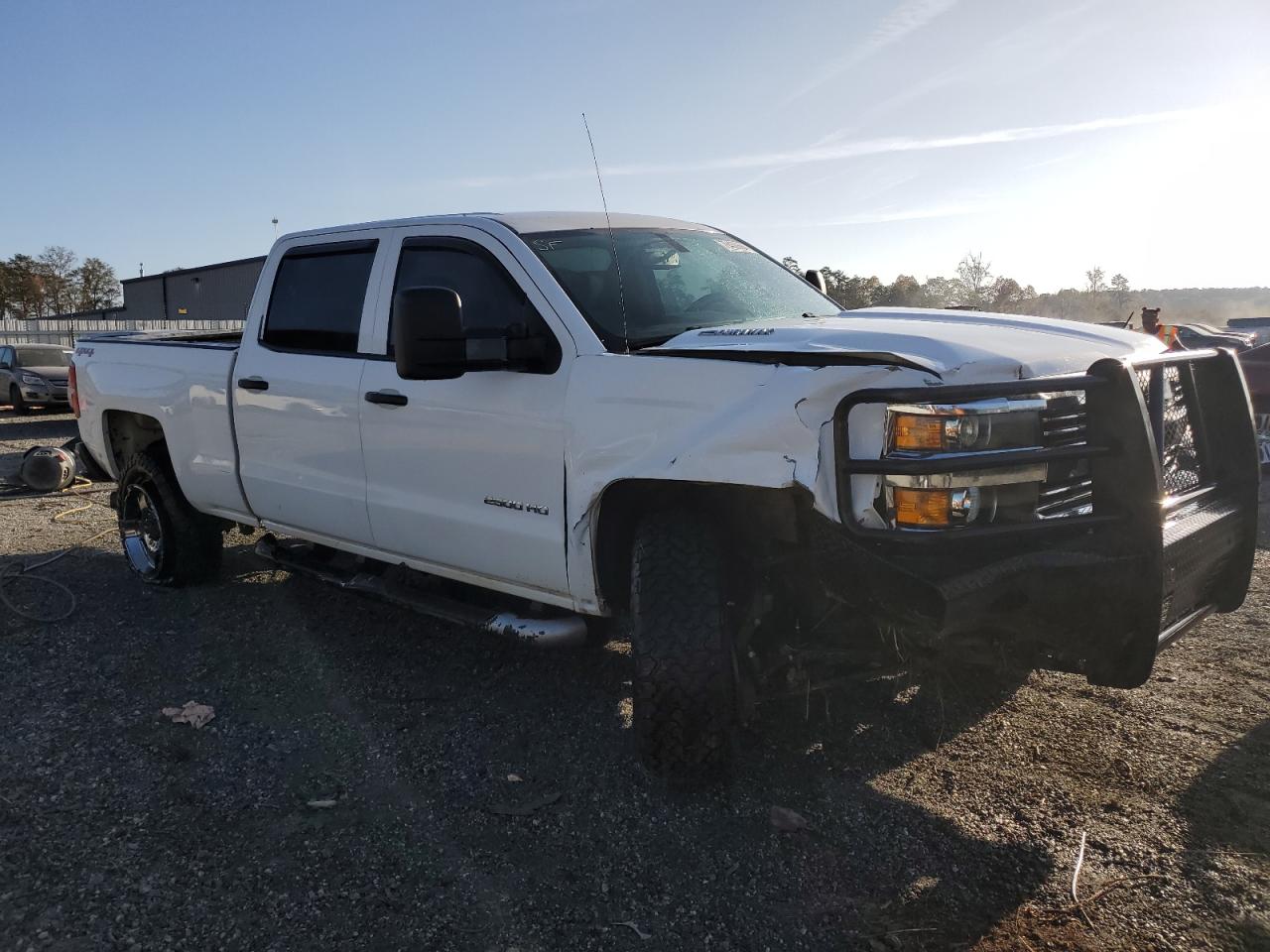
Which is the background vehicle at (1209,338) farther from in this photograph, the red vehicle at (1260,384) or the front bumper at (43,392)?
the front bumper at (43,392)

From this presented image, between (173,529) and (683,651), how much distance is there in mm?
3860

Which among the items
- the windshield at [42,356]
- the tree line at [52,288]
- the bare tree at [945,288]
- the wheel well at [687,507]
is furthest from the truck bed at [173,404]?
the tree line at [52,288]

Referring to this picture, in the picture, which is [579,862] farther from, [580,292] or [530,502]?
[580,292]

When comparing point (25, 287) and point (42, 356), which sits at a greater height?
point (25, 287)

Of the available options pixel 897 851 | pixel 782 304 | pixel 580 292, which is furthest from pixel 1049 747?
pixel 580 292

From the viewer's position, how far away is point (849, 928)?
2.61 meters

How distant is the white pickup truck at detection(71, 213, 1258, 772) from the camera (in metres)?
2.76

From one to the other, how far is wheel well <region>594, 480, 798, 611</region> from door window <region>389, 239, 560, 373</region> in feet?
1.98

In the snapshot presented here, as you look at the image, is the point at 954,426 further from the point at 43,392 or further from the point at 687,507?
the point at 43,392

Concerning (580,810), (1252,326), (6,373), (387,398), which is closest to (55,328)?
(6,373)

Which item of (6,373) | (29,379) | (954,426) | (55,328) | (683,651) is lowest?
(683,651)

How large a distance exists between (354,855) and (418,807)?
324 mm

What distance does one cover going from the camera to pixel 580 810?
3.27m

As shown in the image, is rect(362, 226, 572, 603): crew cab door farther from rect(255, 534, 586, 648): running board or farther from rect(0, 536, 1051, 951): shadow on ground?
rect(0, 536, 1051, 951): shadow on ground
